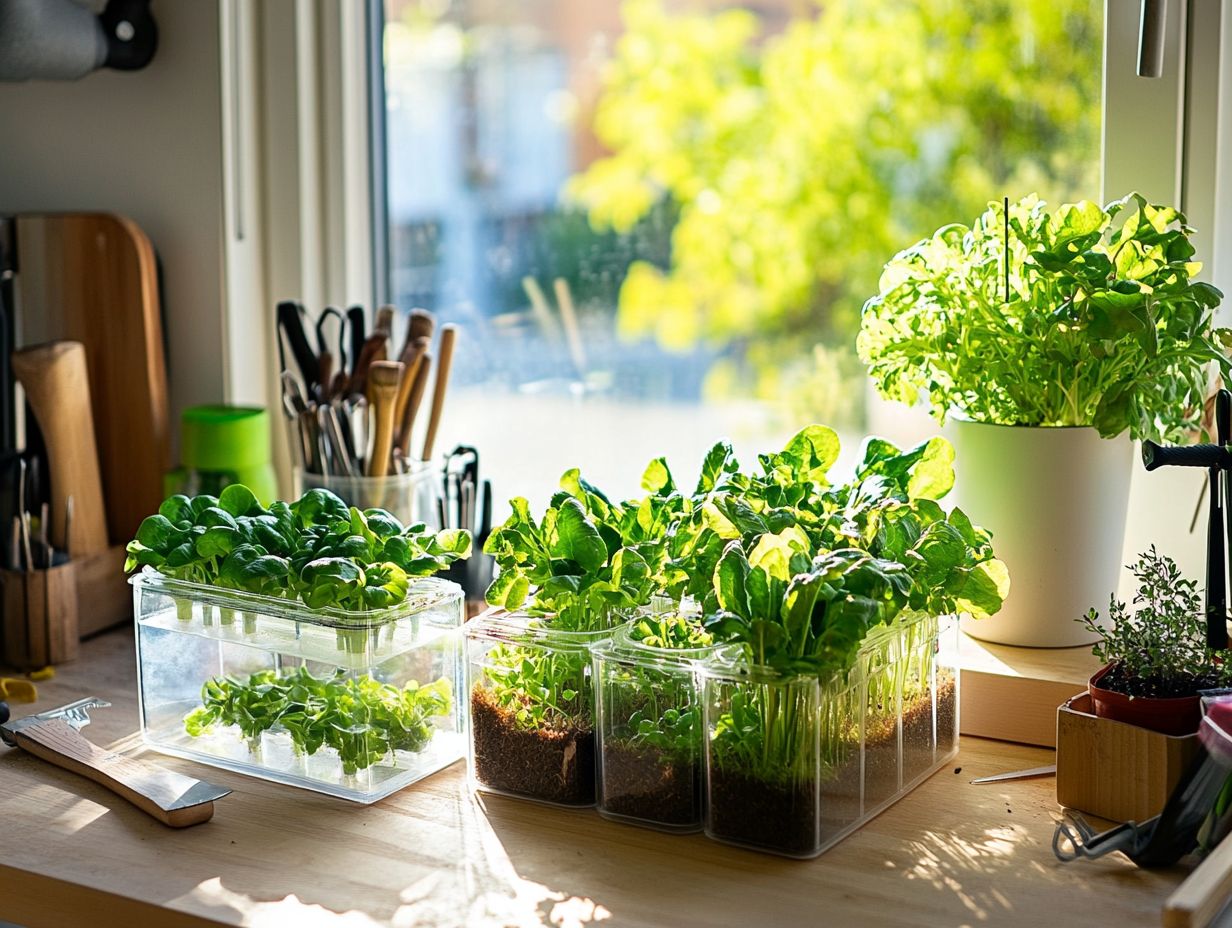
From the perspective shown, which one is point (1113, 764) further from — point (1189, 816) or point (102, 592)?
point (102, 592)

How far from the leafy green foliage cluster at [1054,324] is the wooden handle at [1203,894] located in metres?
0.37

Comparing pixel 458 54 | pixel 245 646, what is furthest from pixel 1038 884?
pixel 458 54

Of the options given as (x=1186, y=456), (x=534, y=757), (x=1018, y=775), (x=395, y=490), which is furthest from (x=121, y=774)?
(x=1186, y=456)

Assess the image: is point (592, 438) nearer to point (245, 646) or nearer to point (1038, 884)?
point (245, 646)

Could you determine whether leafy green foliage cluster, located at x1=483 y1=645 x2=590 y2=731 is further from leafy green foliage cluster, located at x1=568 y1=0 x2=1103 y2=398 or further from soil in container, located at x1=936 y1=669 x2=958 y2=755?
leafy green foliage cluster, located at x1=568 y1=0 x2=1103 y2=398

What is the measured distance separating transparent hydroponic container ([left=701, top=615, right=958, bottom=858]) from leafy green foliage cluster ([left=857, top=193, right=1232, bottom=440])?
219 mm

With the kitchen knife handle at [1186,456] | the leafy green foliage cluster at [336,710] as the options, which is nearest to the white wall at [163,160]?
the leafy green foliage cluster at [336,710]

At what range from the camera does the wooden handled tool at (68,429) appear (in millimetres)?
1349

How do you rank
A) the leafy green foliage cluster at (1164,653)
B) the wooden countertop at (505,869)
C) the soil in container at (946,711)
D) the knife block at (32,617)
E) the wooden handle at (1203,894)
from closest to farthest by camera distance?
1. the wooden handle at (1203,894)
2. the wooden countertop at (505,869)
3. the leafy green foliage cluster at (1164,653)
4. the soil in container at (946,711)
5. the knife block at (32,617)

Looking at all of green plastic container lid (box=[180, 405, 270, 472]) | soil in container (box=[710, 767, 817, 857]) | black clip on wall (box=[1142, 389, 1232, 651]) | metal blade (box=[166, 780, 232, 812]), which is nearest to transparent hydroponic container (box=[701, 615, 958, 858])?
soil in container (box=[710, 767, 817, 857])

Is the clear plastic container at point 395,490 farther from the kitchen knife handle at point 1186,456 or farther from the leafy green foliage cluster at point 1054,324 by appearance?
the kitchen knife handle at point 1186,456

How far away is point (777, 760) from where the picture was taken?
889 mm

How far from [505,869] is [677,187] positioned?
802mm

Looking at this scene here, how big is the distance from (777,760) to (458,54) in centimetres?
92
